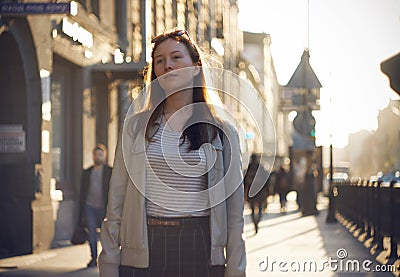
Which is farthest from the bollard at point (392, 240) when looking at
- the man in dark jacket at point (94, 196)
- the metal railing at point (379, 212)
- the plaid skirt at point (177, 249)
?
the plaid skirt at point (177, 249)

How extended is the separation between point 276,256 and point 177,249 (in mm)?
10221

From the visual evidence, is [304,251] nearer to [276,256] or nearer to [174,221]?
[276,256]

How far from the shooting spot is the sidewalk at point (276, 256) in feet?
38.3

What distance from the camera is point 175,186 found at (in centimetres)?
396

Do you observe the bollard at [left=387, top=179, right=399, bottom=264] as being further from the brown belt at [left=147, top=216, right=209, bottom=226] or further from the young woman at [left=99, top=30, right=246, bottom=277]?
the brown belt at [left=147, top=216, right=209, bottom=226]

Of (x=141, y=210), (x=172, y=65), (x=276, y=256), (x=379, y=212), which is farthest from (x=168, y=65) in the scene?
(x=379, y=212)

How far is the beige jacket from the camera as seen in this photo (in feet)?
12.9

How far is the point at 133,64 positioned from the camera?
19688 millimetres

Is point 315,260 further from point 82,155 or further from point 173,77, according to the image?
point 173,77

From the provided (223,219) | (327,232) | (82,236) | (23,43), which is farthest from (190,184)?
(327,232)

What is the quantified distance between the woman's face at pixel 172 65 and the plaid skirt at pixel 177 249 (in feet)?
1.95

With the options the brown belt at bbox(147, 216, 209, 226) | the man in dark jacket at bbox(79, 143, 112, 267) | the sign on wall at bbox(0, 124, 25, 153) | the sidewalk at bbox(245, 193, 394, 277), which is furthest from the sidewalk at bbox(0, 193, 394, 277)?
the brown belt at bbox(147, 216, 209, 226)

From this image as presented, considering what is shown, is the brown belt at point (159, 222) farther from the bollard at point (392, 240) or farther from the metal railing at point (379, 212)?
the bollard at point (392, 240)

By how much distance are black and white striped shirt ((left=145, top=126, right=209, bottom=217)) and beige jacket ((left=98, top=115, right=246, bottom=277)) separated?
0.11ft
